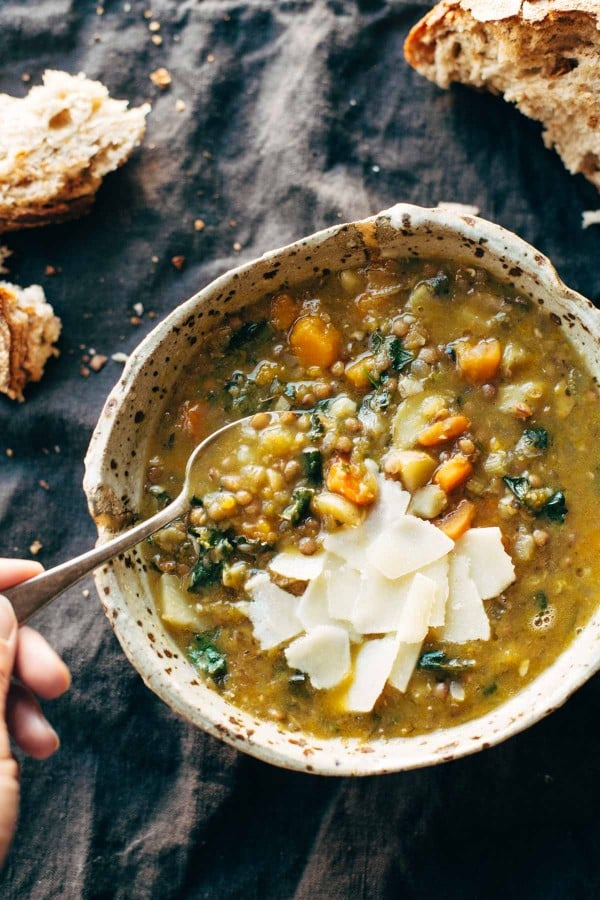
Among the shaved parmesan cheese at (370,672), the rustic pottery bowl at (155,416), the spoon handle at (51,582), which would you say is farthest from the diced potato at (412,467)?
the spoon handle at (51,582)

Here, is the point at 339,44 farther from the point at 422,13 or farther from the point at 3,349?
the point at 3,349

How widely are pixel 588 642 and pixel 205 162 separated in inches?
92.4

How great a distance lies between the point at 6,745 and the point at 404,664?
3.99ft

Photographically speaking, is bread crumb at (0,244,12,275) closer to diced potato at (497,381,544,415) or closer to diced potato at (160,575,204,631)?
diced potato at (160,575,204,631)

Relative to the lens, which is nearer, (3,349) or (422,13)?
(3,349)

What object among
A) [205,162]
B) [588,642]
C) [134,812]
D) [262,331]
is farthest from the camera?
[205,162]

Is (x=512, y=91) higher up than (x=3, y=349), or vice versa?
(x=512, y=91)

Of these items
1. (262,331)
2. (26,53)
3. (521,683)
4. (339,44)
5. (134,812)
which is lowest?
(134,812)

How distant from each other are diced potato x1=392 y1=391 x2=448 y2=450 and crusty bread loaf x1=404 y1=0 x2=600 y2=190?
124 centimetres

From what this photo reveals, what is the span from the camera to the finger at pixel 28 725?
2.77 meters

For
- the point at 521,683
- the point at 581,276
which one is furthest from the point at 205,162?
the point at 521,683

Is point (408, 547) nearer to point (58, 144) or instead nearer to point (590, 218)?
point (590, 218)

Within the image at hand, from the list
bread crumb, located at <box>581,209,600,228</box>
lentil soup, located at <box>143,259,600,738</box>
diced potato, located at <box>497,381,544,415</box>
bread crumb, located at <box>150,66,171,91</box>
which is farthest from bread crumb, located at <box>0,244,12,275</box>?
bread crumb, located at <box>581,209,600,228</box>

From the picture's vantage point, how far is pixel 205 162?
368 centimetres
